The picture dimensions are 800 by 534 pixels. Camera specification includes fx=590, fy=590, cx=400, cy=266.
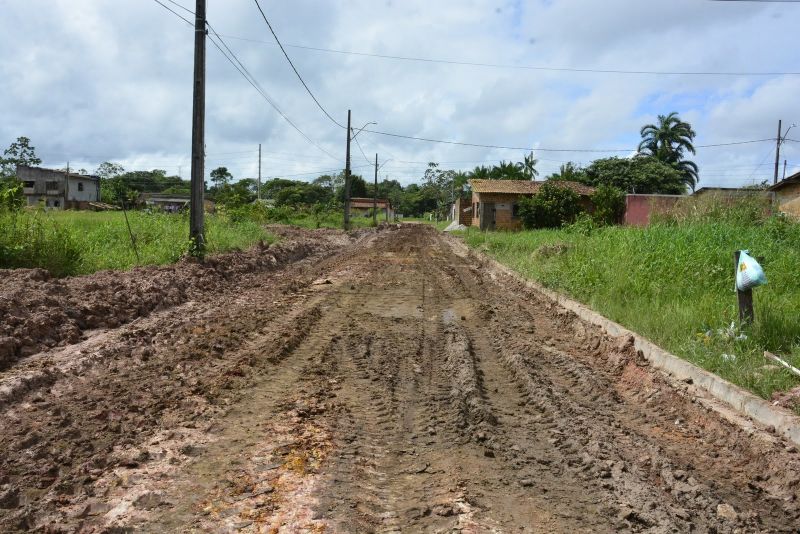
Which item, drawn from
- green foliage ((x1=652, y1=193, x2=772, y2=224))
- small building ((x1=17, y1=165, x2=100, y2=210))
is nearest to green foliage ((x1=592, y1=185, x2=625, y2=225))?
green foliage ((x1=652, y1=193, x2=772, y2=224))

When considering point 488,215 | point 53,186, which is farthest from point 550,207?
point 53,186

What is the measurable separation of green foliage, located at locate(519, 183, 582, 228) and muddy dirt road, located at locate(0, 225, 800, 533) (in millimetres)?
27975

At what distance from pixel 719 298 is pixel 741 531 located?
20.2 feet

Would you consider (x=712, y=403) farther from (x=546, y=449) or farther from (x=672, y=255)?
(x=672, y=255)

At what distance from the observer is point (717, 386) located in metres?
5.79

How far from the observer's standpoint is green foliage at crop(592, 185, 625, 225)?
33219mm

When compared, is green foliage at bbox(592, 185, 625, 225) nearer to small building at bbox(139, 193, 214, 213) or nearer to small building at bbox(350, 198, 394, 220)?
small building at bbox(139, 193, 214, 213)

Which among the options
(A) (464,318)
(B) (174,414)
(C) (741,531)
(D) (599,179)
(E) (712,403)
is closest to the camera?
(C) (741,531)

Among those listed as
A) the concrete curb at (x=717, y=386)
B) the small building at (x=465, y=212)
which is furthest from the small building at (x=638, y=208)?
the concrete curb at (x=717, y=386)

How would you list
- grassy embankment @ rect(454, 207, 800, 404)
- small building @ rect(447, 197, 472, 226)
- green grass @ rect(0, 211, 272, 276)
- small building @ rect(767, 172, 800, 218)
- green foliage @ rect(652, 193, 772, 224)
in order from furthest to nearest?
small building @ rect(447, 197, 472, 226)
small building @ rect(767, 172, 800, 218)
green foliage @ rect(652, 193, 772, 224)
green grass @ rect(0, 211, 272, 276)
grassy embankment @ rect(454, 207, 800, 404)

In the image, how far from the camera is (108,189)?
7431 cm

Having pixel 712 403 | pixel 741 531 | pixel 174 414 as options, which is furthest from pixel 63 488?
pixel 712 403

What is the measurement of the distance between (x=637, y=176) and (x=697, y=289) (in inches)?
1695

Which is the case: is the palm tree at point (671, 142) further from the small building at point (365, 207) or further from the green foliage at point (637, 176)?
the small building at point (365, 207)
